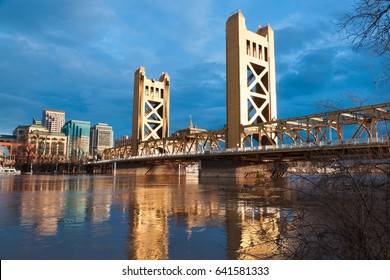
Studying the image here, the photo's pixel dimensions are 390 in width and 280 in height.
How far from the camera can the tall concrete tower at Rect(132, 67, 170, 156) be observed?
3878 inches

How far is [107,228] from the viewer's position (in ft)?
27.0

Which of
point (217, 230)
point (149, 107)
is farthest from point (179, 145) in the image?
point (217, 230)

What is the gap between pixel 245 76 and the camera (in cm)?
5828

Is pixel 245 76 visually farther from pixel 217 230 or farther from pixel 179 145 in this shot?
pixel 217 230

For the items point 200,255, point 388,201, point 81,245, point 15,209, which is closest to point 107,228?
point 81,245

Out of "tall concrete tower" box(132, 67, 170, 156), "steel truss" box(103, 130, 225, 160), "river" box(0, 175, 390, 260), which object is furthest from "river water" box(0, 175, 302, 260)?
"tall concrete tower" box(132, 67, 170, 156)

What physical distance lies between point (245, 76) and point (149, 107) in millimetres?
53513

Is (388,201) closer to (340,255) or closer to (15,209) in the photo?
(340,255)

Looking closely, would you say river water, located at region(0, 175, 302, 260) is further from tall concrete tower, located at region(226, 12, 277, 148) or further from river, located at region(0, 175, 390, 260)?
tall concrete tower, located at region(226, 12, 277, 148)

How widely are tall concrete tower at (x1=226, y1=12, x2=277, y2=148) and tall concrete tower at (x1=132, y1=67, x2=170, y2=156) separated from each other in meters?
43.6

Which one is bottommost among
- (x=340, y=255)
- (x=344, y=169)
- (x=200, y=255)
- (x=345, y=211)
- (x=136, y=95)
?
(x=200, y=255)

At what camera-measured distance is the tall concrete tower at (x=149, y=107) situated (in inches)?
3878

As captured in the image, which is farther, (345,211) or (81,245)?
(81,245)

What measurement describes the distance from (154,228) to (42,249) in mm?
2938
